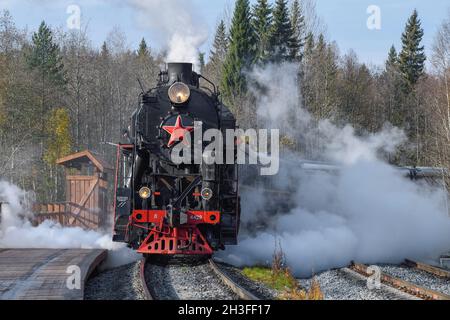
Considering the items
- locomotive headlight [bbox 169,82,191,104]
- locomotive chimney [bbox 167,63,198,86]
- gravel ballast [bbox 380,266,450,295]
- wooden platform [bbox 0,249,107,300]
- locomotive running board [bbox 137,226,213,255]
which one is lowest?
gravel ballast [bbox 380,266,450,295]

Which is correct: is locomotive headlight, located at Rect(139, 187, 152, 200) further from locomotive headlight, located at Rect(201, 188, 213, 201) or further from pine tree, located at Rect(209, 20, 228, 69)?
pine tree, located at Rect(209, 20, 228, 69)

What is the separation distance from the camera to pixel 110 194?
25641 mm

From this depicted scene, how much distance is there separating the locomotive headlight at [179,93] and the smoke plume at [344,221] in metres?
3.48

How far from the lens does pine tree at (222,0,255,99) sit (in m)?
36.5

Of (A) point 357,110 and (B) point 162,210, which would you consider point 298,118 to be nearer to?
(A) point 357,110

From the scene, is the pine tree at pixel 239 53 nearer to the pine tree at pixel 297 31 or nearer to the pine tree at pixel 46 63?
the pine tree at pixel 297 31

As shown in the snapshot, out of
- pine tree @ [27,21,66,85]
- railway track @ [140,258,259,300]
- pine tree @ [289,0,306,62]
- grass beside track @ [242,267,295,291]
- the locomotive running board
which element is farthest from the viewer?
pine tree @ [289,0,306,62]

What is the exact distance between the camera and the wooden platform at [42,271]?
7801 millimetres

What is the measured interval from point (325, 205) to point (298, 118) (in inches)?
785

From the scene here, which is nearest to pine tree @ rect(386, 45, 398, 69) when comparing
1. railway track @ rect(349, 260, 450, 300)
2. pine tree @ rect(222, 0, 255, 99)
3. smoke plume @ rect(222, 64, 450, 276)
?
pine tree @ rect(222, 0, 255, 99)

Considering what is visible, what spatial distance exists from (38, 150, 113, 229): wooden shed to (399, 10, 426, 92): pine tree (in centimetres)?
3096

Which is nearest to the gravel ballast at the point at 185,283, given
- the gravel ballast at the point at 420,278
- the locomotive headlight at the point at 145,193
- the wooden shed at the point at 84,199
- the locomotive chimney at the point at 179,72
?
the locomotive headlight at the point at 145,193
